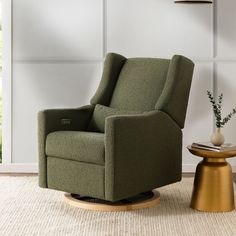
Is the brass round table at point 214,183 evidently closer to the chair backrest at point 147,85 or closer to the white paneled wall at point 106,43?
the chair backrest at point 147,85

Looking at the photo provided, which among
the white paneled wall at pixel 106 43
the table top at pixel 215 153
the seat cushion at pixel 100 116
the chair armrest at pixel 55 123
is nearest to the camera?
the table top at pixel 215 153

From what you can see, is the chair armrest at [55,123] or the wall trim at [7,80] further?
the wall trim at [7,80]

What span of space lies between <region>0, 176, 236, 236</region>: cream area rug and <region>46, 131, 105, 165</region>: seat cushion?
0.35m

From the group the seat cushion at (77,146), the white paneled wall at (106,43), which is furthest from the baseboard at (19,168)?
the seat cushion at (77,146)

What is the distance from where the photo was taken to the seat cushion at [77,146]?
385 cm

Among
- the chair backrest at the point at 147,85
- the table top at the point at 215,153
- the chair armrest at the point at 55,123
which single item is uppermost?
the chair backrest at the point at 147,85

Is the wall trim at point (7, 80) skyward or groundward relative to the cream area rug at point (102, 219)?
skyward

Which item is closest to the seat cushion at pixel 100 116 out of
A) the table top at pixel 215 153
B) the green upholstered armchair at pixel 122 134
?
the green upholstered armchair at pixel 122 134

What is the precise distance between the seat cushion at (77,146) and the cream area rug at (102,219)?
1.15 feet

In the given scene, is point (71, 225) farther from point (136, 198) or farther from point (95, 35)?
point (95, 35)

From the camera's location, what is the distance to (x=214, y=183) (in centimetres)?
394

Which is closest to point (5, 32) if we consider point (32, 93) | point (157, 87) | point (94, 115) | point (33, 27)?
point (33, 27)

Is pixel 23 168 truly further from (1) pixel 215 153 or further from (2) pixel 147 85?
(1) pixel 215 153

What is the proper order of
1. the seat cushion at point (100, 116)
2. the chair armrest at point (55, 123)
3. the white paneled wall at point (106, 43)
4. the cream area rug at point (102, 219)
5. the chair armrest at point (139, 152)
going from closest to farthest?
1. the cream area rug at point (102, 219)
2. the chair armrest at point (139, 152)
3. the chair armrest at point (55, 123)
4. the seat cushion at point (100, 116)
5. the white paneled wall at point (106, 43)
